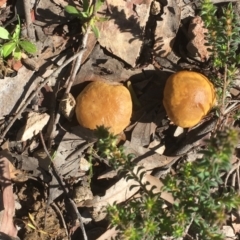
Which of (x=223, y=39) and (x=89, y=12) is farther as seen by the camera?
(x=89, y=12)

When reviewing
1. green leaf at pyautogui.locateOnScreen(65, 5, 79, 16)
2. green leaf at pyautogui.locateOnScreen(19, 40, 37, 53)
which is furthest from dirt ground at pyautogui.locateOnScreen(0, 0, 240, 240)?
green leaf at pyautogui.locateOnScreen(65, 5, 79, 16)

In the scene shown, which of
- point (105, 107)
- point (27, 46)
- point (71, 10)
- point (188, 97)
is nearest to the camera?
point (188, 97)

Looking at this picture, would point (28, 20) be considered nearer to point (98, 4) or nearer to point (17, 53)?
point (17, 53)

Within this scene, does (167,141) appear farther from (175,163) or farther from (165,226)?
(165,226)

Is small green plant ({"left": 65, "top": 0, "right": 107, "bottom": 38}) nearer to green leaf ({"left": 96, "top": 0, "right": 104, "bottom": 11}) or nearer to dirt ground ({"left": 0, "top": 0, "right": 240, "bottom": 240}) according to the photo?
green leaf ({"left": 96, "top": 0, "right": 104, "bottom": 11})

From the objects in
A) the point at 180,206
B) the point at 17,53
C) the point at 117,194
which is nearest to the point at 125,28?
the point at 17,53
